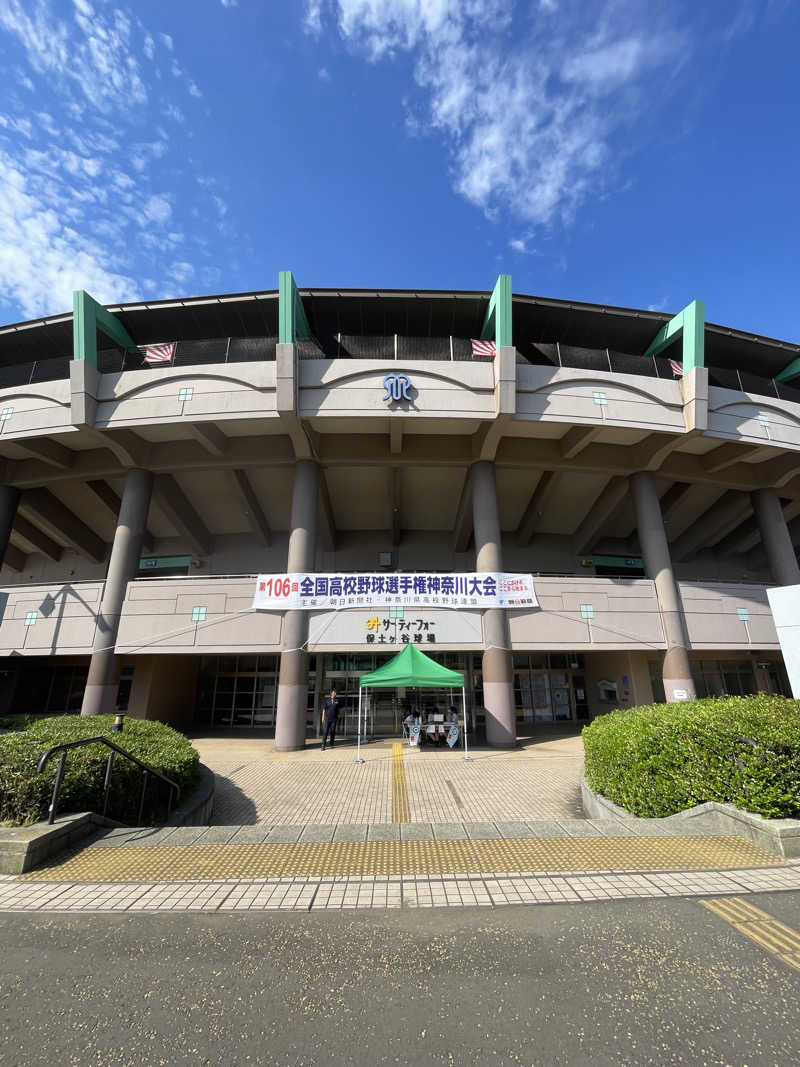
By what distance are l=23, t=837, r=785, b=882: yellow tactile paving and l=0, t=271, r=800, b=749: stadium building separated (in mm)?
9991

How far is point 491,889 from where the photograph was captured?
4.07m

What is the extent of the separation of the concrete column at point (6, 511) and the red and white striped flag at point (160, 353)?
28.9ft

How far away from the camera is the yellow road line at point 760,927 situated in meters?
3.12

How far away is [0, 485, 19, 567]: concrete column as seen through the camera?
1845cm

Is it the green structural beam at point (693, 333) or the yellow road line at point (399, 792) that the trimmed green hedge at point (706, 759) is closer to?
the yellow road line at point (399, 792)

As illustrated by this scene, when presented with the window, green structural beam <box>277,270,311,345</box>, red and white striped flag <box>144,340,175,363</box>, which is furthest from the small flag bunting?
red and white striped flag <box>144,340,175,363</box>

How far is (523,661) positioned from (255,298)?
1930 centimetres

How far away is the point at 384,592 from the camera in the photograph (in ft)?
50.3

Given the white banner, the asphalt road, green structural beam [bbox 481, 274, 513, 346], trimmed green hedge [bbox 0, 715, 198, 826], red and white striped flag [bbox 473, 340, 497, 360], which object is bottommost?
the asphalt road

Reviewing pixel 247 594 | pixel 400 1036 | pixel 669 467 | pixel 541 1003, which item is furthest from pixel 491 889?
pixel 669 467

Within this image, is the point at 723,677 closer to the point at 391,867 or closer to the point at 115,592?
the point at 391,867

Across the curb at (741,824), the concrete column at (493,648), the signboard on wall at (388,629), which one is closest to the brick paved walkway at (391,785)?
the concrete column at (493,648)

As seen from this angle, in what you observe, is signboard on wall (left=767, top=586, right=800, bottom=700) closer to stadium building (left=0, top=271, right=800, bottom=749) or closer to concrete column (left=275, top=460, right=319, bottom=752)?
stadium building (left=0, top=271, right=800, bottom=749)

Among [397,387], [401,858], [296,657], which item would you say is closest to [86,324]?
[397,387]
